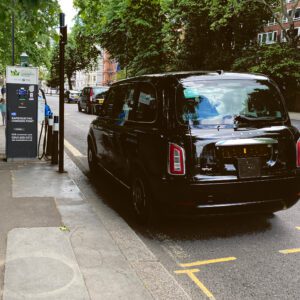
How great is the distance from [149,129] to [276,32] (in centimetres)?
5418

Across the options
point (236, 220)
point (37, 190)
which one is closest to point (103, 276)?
point (236, 220)

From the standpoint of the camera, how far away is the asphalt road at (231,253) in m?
3.72

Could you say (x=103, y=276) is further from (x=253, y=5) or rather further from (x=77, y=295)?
(x=253, y=5)

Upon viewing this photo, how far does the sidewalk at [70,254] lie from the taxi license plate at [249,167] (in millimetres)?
1307

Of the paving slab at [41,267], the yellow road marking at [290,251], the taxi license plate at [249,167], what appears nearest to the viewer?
the paving slab at [41,267]

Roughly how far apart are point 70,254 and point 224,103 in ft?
7.58

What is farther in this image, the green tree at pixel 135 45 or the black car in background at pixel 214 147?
the green tree at pixel 135 45

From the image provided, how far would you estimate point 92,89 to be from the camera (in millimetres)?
27422

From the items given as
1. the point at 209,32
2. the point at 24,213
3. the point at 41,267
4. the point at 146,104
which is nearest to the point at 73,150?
the point at 24,213

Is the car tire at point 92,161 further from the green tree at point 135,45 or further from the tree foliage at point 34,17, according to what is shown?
the green tree at point 135,45

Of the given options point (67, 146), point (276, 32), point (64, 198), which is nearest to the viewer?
point (64, 198)

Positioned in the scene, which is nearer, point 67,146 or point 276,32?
point 67,146

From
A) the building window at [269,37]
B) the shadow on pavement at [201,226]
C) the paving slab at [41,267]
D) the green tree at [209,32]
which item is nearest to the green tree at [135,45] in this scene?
the green tree at [209,32]

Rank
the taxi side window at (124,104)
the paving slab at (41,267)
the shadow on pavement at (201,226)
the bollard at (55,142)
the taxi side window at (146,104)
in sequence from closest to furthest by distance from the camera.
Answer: the paving slab at (41,267), the shadow on pavement at (201,226), the taxi side window at (146,104), the taxi side window at (124,104), the bollard at (55,142)
